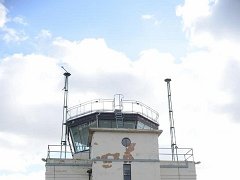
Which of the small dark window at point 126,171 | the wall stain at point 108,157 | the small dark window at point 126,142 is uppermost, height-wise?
the small dark window at point 126,142

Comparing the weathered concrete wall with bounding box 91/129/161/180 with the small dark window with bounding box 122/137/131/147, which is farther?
the small dark window with bounding box 122/137/131/147

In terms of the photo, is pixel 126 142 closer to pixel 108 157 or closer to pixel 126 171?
pixel 108 157

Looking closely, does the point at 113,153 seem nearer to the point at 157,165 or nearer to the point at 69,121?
the point at 157,165

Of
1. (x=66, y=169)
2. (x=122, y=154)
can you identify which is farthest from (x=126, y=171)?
(x=66, y=169)

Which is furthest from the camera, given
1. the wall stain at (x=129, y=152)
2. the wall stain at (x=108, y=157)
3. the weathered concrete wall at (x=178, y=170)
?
the weathered concrete wall at (x=178, y=170)

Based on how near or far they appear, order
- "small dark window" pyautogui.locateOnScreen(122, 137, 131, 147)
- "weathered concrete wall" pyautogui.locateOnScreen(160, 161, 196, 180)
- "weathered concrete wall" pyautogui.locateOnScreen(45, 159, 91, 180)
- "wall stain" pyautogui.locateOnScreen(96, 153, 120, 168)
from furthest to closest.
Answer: "weathered concrete wall" pyautogui.locateOnScreen(160, 161, 196, 180) → "weathered concrete wall" pyautogui.locateOnScreen(45, 159, 91, 180) → "small dark window" pyautogui.locateOnScreen(122, 137, 131, 147) → "wall stain" pyautogui.locateOnScreen(96, 153, 120, 168)

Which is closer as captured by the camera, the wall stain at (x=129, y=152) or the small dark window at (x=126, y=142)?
the wall stain at (x=129, y=152)

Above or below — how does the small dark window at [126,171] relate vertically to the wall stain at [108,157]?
below

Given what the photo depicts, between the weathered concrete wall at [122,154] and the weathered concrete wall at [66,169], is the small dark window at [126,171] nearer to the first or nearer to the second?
the weathered concrete wall at [122,154]

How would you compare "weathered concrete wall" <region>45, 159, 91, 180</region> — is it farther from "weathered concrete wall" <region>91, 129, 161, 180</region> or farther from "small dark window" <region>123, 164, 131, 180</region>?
A: "small dark window" <region>123, 164, 131, 180</region>

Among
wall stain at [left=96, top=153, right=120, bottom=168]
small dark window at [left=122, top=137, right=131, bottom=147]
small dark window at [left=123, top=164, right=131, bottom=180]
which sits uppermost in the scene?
small dark window at [left=122, top=137, right=131, bottom=147]

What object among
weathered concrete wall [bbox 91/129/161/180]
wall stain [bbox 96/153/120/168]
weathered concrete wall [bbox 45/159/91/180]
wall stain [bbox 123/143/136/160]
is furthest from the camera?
weathered concrete wall [bbox 45/159/91/180]

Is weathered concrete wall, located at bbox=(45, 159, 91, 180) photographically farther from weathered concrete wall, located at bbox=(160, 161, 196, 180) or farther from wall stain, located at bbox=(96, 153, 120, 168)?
weathered concrete wall, located at bbox=(160, 161, 196, 180)

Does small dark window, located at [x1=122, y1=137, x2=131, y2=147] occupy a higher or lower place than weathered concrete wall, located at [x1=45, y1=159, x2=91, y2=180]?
higher
